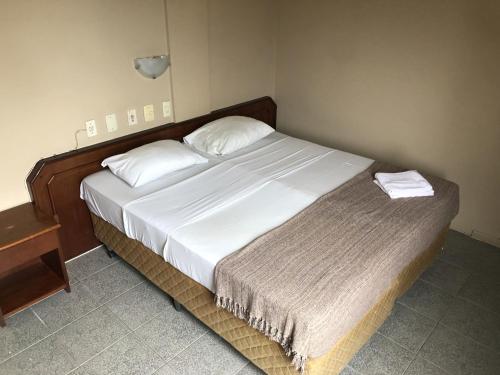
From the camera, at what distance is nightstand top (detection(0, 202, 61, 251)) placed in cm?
197

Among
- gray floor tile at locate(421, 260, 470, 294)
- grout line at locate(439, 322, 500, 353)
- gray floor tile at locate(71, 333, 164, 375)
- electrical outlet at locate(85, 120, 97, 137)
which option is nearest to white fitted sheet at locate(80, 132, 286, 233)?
electrical outlet at locate(85, 120, 97, 137)

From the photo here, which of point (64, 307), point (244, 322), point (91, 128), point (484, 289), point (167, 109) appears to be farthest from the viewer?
point (167, 109)

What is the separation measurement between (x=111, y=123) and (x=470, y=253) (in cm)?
247

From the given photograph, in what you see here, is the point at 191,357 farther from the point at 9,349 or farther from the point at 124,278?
the point at 9,349

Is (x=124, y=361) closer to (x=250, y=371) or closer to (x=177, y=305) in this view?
(x=177, y=305)

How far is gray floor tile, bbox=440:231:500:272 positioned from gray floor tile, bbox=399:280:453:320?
1.13ft

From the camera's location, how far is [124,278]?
2.44 m

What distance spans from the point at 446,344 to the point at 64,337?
1.91 metres

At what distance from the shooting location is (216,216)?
6.72 ft

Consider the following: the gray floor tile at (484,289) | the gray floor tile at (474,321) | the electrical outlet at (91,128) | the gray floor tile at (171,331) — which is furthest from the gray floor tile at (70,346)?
the gray floor tile at (484,289)

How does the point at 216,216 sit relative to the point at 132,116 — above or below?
below

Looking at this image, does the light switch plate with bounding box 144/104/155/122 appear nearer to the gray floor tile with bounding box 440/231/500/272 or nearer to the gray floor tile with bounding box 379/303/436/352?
the gray floor tile with bounding box 379/303/436/352

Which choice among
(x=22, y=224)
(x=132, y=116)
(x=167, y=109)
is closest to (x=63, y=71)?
(x=132, y=116)

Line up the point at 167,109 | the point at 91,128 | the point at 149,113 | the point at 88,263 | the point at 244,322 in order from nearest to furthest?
the point at 244,322, the point at 91,128, the point at 88,263, the point at 149,113, the point at 167,109
